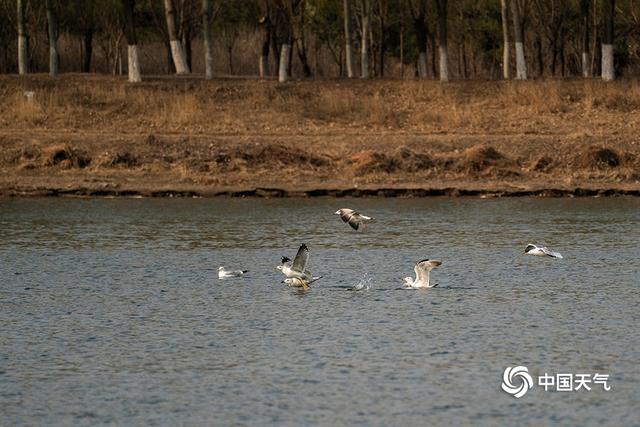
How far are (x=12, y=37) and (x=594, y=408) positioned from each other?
4896 centimetres

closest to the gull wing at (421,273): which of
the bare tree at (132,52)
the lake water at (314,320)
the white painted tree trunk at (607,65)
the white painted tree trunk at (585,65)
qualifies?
the lake water at (314,320)

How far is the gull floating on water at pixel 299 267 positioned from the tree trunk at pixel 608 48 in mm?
26044

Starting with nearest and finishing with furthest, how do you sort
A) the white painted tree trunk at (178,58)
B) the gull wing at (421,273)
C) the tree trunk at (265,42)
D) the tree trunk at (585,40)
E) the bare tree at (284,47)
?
the gull wing at (421,273)
the bare tree at (284,47)
the white painted tree trunk at (178,58)
the tree trunk at (265,42)
the tree trunk at (585,40)

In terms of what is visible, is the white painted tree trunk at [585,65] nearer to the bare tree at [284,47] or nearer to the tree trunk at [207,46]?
the bare tree at [284,47]

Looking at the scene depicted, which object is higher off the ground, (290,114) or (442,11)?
(442,11)

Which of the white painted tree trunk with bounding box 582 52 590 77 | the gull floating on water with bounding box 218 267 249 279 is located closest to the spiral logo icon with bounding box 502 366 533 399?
the gull floating on water with bounding box 218 267 249 279

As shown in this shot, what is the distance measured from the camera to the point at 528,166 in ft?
102

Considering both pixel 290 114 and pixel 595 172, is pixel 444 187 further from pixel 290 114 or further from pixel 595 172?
pixel 290 114

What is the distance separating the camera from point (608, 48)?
4412 centimetres

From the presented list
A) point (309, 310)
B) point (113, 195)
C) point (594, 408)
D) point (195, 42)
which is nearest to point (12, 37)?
point (195, 42)

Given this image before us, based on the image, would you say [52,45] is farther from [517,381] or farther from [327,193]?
[517,381]

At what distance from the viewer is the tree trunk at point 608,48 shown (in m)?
43.7

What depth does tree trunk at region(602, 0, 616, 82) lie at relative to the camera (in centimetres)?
4366

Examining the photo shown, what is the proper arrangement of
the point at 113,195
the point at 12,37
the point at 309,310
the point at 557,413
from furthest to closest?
the point at 12,37 < the point at 113,195 < the point at 309,310 < the point at 557,413
